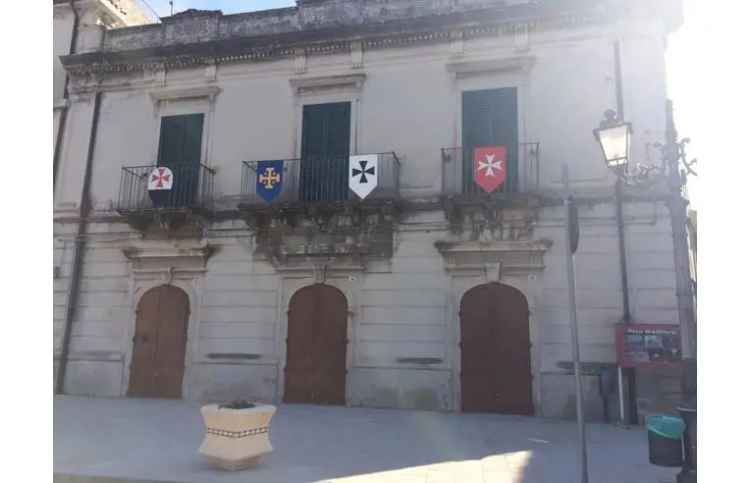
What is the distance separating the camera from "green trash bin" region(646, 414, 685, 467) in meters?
4.93

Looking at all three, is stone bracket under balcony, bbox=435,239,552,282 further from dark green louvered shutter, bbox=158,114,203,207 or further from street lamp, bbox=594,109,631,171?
dark green louvered shutter, bbox=158,114,203,207

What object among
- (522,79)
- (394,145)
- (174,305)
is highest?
(522,79)

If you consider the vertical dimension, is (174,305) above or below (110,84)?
below

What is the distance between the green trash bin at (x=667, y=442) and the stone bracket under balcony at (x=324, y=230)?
6.84m

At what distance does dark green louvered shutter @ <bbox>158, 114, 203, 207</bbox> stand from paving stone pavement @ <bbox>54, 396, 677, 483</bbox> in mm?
4689

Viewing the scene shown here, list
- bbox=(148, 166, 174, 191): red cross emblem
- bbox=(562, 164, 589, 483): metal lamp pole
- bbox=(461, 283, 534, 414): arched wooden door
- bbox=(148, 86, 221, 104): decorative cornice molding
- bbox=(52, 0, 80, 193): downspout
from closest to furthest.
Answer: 1. bbox=(562, 164, 589, 483): metal lamp pole
2. bbox=(461, 283, 534, 414): arched wooden door
3. bbox=(148, 166, 174, 191): red cross emblem
4. bbox=(148, 86, 221, 104): decorative cornice molding
5. bbox=(52, 0, 80, 193): downspout

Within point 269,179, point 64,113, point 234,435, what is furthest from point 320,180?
point 64,113

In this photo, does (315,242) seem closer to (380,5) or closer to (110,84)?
(380,5)

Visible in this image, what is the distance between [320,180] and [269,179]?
107 cm

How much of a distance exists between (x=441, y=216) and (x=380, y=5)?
5042 mm

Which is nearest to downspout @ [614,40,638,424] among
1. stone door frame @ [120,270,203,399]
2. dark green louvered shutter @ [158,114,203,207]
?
stone door frame @ [120,270,203,399]

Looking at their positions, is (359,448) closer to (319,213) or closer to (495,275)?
(495,275)

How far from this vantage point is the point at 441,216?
11.3 m
